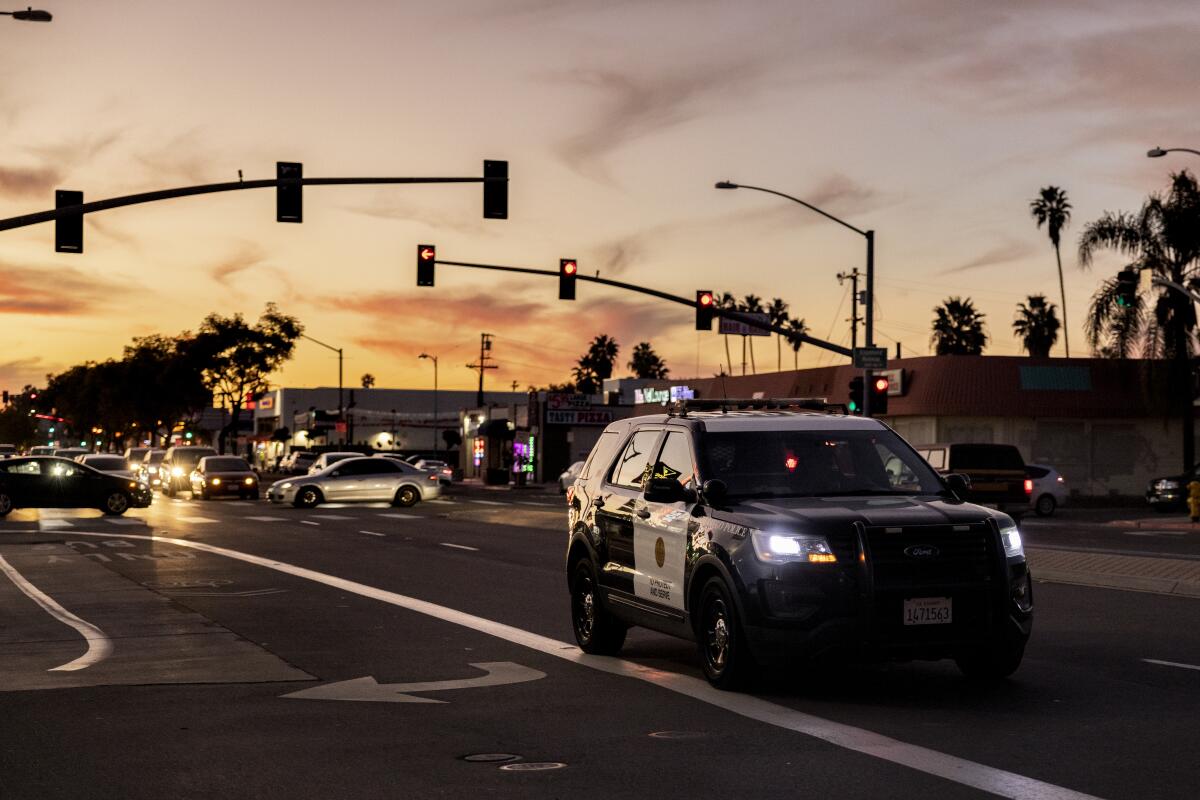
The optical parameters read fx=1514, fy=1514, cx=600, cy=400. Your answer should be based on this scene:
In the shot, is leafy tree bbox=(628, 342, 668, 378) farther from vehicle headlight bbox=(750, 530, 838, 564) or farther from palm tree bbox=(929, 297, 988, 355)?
vehicle headlight bbox=(750, 530, 838, 564)

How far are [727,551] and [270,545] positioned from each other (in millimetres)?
18478

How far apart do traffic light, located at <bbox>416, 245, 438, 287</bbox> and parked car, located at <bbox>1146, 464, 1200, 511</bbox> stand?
78.0ft

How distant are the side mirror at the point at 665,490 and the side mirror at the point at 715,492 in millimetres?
363

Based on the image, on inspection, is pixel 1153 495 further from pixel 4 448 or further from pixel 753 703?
pixel 4 448

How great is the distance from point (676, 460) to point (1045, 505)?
34.3m

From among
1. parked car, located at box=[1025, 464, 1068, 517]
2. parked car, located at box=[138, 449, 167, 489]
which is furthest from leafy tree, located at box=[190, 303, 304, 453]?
parked car, located at box=[1025, 464, 1068, 517]

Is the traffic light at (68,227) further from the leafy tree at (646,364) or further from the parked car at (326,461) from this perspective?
the leafy tree at (646,364)

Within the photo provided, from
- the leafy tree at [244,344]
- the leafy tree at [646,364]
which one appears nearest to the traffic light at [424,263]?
the leafy tree at [244,344]

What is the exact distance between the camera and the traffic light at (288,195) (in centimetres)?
2453

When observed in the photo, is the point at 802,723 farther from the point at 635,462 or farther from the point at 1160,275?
the point at 1160,275

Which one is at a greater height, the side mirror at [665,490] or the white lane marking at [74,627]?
the side mirror at [665,490]

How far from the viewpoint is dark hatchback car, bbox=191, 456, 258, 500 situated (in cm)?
5266

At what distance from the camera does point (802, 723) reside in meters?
8.78

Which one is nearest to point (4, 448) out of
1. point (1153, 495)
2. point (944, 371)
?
point (944, 371)
